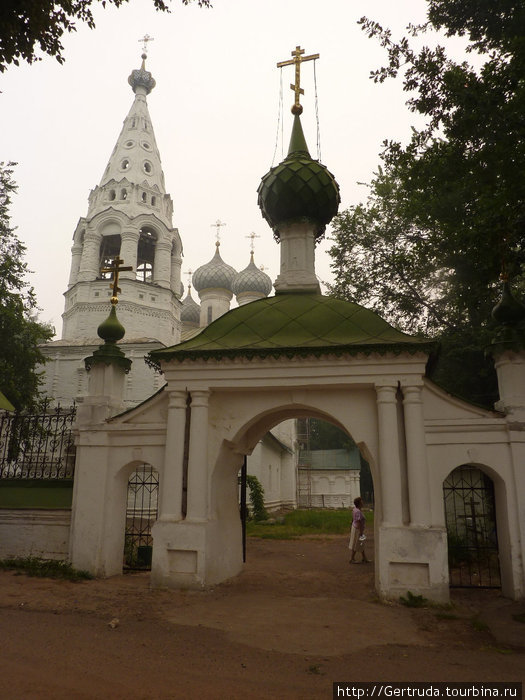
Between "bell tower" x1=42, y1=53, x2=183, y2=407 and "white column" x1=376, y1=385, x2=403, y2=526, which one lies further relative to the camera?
"bell tower" x1=42, y1=53, x2=183, y2=407

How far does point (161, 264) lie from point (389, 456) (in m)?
22.0

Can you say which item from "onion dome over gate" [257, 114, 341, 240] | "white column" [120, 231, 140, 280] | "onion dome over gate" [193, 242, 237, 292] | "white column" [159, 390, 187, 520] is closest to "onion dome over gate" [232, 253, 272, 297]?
"onion dome over gate" [193, 242, 237, 292]

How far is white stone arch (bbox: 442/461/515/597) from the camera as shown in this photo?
24.7 ft

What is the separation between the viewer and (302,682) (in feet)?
14.4

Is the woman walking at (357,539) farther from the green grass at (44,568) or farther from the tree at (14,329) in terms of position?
the tree at (14,329)

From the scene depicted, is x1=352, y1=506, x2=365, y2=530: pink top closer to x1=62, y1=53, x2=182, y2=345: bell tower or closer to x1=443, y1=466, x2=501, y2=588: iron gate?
x1=443, y1=466, x2=501, y2=588: iron gate

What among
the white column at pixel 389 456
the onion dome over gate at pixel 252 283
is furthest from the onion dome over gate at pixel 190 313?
the white column at pixel 389 456

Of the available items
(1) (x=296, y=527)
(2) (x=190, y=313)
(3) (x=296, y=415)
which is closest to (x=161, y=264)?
(2) (x=190, y=313)

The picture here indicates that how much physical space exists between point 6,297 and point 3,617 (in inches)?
518

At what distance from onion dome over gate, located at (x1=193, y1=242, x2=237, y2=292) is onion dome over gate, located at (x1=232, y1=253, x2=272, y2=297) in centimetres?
41

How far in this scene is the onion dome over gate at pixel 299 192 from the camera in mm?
10508

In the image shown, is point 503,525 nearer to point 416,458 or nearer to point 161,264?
point 416,458

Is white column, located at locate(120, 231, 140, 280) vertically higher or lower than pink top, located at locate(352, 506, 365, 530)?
higher

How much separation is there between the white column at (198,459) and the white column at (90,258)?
64.5 ft
